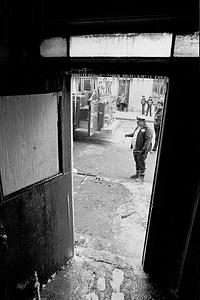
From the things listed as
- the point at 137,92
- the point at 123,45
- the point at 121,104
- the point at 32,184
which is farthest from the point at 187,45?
the point at 137,92

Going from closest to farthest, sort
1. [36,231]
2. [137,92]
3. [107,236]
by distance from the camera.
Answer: [36,231], [107,236], [137,92]

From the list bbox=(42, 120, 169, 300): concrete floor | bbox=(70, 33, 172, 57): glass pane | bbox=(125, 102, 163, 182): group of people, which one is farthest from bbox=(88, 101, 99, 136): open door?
bbox=(70, 33, 172, 57): glass pane

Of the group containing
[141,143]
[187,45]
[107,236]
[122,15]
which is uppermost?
[122,15]

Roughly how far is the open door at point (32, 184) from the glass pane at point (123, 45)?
39 centimetres

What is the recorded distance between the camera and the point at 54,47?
7.34ft

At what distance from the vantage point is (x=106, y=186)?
543cm

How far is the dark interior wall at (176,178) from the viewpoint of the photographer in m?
2.03

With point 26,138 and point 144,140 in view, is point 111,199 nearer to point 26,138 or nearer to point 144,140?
point 144,140

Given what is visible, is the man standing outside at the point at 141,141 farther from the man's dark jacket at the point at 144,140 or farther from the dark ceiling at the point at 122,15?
the dark ceiling at the point at 122,15

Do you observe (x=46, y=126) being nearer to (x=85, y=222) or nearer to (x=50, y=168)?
(x=50, y=168)

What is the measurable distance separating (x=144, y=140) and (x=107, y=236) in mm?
2735

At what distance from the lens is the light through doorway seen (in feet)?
11.5

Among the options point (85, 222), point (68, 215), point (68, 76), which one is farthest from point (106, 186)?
point (68, 76)

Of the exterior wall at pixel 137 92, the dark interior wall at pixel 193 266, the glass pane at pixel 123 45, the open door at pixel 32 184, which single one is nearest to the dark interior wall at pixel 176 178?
the dark interior wall at pixel 193 266
